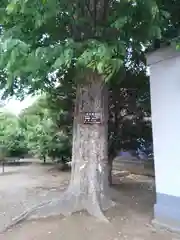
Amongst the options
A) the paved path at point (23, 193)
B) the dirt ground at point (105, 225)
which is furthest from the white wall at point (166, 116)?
the paved path at point (23, 193)

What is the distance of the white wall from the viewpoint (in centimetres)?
477

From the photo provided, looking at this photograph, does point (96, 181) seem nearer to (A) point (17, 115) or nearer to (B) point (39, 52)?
(B) point (39, 52)

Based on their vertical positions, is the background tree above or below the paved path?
above

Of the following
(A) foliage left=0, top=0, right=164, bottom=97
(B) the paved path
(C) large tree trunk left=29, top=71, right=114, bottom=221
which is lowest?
(B) the paved path

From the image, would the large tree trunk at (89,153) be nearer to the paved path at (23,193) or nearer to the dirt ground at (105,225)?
the dirt ground at (105,225)

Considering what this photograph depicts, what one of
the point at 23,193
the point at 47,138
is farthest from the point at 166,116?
the point at 47,138

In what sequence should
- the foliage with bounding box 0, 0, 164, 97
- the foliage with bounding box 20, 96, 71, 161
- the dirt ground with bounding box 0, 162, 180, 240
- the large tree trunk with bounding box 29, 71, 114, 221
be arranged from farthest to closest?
the foliage with bounding box 20, 96, 71, 161
the large tree trunk with bounding box 29, 71, 114, 221
the dirt ground with bounding box 0, 162, 180, 240
the foliage with bounding box 0, 0, 164, 97

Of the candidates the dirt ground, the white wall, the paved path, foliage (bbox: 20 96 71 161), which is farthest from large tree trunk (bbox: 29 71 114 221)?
foliage (bbox: 20 96 71 161)

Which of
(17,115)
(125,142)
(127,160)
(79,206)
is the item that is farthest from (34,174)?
(17,115)

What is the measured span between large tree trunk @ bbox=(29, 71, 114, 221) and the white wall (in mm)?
960

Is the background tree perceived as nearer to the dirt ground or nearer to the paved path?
the dirt ground

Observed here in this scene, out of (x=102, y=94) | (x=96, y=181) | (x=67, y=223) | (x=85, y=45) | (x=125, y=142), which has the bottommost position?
(x=67, y=223)

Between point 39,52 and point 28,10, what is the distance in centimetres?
54

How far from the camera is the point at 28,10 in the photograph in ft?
13.1
